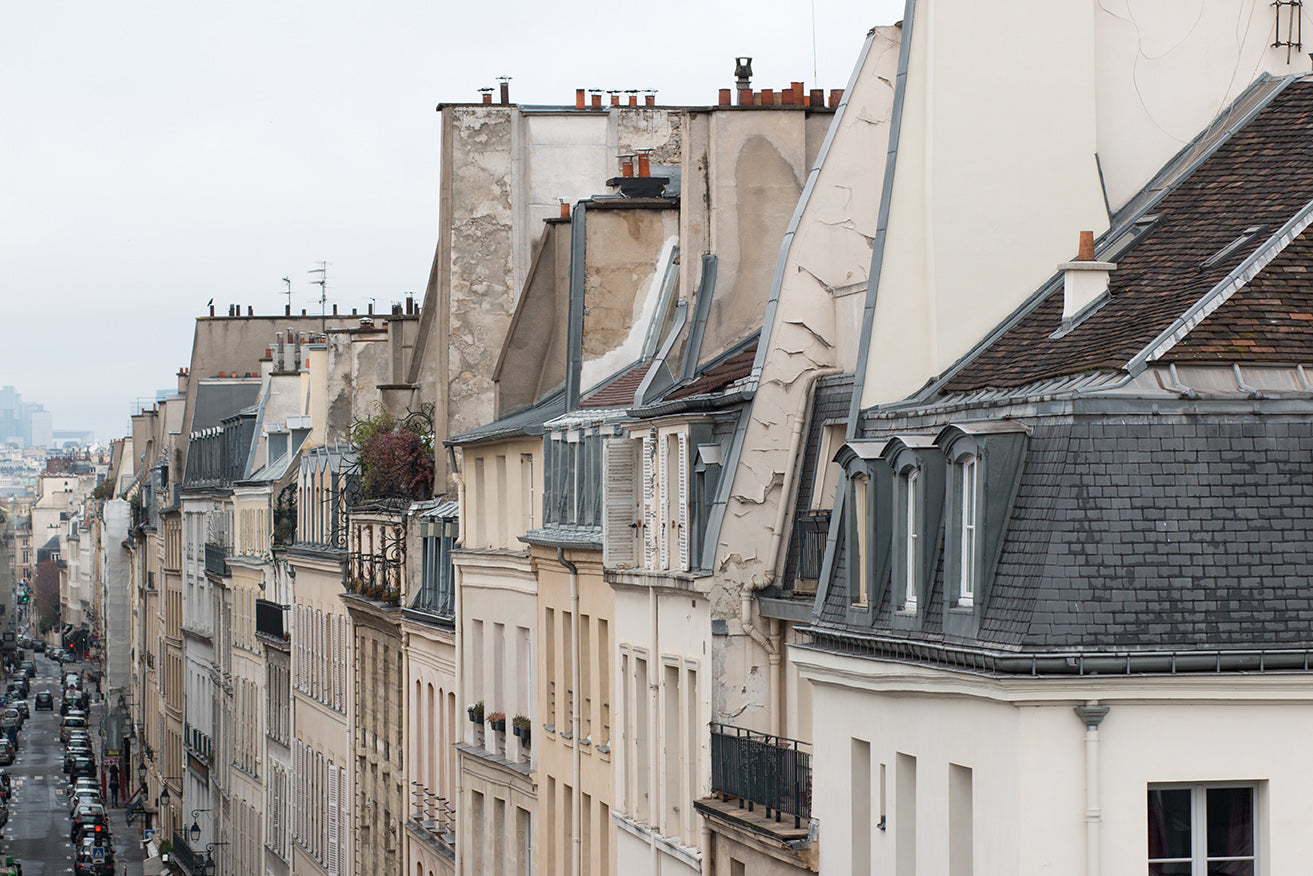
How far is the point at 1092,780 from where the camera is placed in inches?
609

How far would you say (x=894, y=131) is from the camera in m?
20.8

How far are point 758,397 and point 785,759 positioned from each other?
375 cm

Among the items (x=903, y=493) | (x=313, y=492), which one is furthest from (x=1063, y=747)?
(x=313, y=492)

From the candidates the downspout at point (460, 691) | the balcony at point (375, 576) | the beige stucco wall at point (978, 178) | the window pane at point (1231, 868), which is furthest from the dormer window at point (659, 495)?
the balcony at point (375, 576)

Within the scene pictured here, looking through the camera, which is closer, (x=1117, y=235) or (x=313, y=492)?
(x=1117, y=235)

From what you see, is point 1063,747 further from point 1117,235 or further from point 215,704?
point 215,704

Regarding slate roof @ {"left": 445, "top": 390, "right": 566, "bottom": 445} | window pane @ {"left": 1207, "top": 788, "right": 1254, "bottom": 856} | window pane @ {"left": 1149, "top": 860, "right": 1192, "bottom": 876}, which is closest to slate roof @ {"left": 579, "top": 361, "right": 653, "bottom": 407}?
slate roof @ {"left": 445, "top": 390, "right": 566, "bottom": 445}

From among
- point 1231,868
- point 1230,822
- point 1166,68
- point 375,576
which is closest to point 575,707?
point 1166,68

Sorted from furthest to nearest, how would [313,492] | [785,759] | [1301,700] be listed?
[313,492], [785,759], [1301,700]

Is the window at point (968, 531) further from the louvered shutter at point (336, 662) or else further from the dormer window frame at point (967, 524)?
the louvered shutter at point (336, 662)

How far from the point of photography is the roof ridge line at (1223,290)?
16297mm

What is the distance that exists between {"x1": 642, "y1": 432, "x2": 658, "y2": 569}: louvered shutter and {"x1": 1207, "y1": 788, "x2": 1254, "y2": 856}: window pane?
12136 millimetres

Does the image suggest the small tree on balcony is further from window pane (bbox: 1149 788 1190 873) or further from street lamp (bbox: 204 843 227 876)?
window pane (bbox: 1149 788 1190 873)

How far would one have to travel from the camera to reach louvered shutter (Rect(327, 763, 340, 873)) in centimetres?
5462
